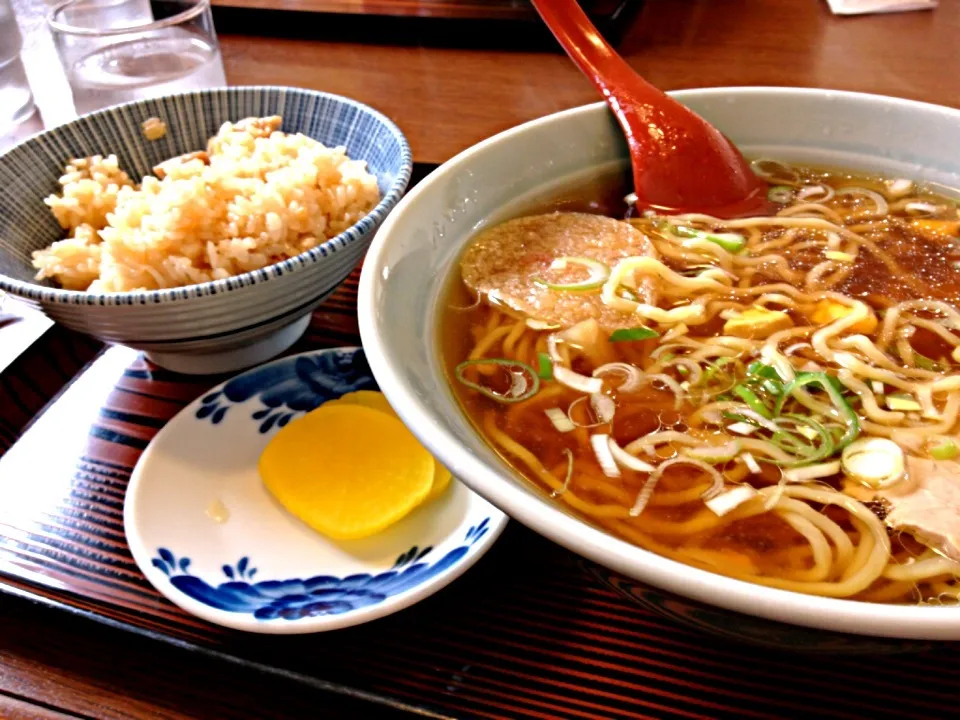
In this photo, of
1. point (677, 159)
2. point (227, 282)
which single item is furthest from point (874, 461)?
point (227, 282)

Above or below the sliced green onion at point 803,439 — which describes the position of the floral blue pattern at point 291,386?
below

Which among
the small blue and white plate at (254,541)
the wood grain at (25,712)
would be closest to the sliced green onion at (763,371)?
the small blue and white plate at (254,541)

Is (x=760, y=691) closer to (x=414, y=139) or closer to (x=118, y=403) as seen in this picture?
(x=118, y=403)

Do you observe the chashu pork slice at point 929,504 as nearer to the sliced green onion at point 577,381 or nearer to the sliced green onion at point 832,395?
the sliced green onion at point 832,395

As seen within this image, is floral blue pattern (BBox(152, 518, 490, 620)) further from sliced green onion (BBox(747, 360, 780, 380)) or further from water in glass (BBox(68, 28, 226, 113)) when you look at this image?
water in glass (BBox(68, 28, 226, 113))

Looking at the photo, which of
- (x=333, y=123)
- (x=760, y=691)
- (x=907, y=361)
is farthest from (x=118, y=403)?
(x=907, y=361)

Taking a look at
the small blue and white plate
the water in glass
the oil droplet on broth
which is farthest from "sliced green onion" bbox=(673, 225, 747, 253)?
the water in glass
